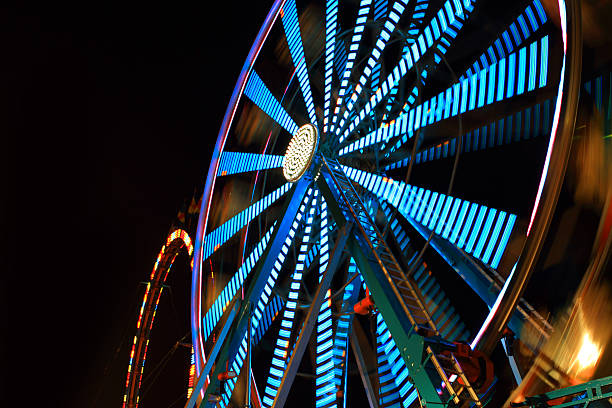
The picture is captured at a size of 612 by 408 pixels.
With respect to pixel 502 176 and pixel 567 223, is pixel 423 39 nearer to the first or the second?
pixel 502 176

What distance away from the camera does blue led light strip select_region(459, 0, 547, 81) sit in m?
3.10

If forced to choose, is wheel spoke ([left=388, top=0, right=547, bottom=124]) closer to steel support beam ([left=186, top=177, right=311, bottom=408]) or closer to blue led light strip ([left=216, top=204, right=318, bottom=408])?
steel support beam ([left=186, top=177, right=311, bottom=408])

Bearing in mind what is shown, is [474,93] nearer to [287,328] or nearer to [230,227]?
[287,328]

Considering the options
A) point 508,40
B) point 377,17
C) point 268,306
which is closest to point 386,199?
point 508,40

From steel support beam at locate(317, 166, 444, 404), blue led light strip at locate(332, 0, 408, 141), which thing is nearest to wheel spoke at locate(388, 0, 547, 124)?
blue led light strip at locate(332, 0, 408, 141)

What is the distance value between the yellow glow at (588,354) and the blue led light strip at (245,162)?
4033 mm

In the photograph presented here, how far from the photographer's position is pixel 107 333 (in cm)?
869

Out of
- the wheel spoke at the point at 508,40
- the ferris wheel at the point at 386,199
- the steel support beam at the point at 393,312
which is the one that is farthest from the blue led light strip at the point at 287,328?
the wheel spoke at the point at 508,40

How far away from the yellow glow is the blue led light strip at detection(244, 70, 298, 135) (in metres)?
3.92

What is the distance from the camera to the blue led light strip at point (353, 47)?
4.84m

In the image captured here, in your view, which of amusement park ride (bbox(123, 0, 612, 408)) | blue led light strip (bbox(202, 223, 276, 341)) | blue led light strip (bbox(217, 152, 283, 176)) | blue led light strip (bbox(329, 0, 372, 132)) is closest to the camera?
amusement park ride (bbox(123, 0, 612, 408))

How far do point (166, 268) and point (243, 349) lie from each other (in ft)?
8.53

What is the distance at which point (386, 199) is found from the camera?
4055mm

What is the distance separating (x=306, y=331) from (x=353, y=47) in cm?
259
